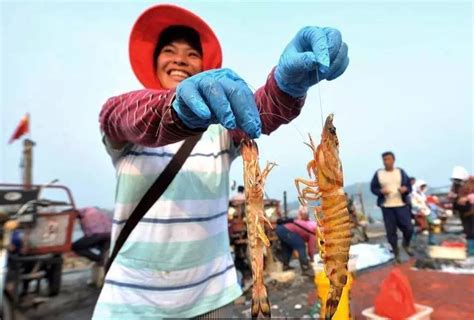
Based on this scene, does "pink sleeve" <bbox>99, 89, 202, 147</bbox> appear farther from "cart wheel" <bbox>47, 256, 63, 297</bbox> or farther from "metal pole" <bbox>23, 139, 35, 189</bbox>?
"metal pole" <bbox>23, 139, 35, 189</bbox>

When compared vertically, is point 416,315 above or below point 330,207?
below

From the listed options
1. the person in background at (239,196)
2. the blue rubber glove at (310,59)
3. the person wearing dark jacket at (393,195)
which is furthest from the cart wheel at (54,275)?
the person wearing dark jacket at (393,195)

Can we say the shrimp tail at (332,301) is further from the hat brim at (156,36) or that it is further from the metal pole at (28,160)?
the metal pole at (28,160)

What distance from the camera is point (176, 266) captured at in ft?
6.94

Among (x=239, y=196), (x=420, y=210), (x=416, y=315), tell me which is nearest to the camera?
(x=416, y=315)

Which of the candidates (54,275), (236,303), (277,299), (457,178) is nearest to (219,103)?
(236,303)

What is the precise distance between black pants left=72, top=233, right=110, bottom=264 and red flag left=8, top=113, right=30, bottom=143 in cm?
589

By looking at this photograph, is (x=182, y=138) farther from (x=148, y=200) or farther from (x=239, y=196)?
(x=239, y=196)

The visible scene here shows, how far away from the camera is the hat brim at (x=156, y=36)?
249 cm

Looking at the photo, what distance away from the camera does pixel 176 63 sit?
8.11ft

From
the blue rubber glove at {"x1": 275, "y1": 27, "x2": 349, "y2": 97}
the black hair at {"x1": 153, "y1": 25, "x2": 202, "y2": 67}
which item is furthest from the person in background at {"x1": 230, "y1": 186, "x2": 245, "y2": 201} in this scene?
the blue rubber glove at {"x1": 275, "y1": 27, "x2": 349, "y2": 97}

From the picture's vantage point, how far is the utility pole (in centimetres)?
994

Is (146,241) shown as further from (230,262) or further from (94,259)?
(94,259)

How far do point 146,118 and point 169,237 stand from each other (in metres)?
0.82
